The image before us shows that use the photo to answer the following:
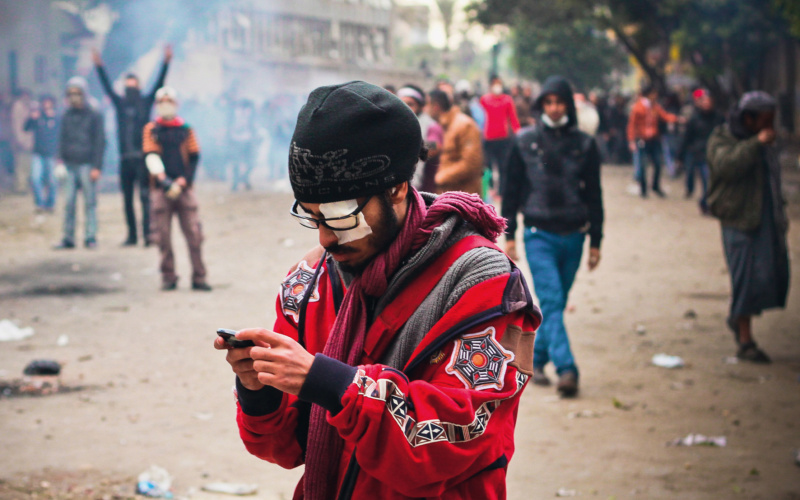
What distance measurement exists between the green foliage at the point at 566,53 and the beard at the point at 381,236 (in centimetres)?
3050

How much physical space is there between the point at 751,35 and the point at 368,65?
20.4 meters

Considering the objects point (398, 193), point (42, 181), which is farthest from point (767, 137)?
point (42, 181)

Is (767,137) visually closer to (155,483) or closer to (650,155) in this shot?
(155,483)

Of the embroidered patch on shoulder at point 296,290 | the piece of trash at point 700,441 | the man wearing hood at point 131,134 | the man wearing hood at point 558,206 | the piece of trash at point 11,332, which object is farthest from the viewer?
the man wearing hood at point 131,134

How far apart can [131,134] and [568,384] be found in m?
7.80

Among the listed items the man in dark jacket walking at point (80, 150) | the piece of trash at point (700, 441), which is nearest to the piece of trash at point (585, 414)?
the piece of trash at point (700, 441)

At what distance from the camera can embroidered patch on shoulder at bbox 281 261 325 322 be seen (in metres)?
2.16

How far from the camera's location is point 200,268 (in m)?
9.32

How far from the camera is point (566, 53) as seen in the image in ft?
107

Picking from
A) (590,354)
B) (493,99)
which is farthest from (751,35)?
(590,354)

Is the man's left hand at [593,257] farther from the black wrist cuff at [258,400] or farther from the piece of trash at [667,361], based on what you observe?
the black wrist cuff at [258,400]

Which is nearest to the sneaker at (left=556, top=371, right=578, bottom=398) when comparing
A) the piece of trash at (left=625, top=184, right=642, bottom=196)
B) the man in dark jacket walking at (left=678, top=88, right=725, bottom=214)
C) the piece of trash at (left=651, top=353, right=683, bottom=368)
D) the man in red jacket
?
the piece of trash at (left=651, top=353, right=683, bottom=368)

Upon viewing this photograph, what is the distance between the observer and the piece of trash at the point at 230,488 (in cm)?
450

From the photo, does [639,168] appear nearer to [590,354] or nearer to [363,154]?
[590,354]
